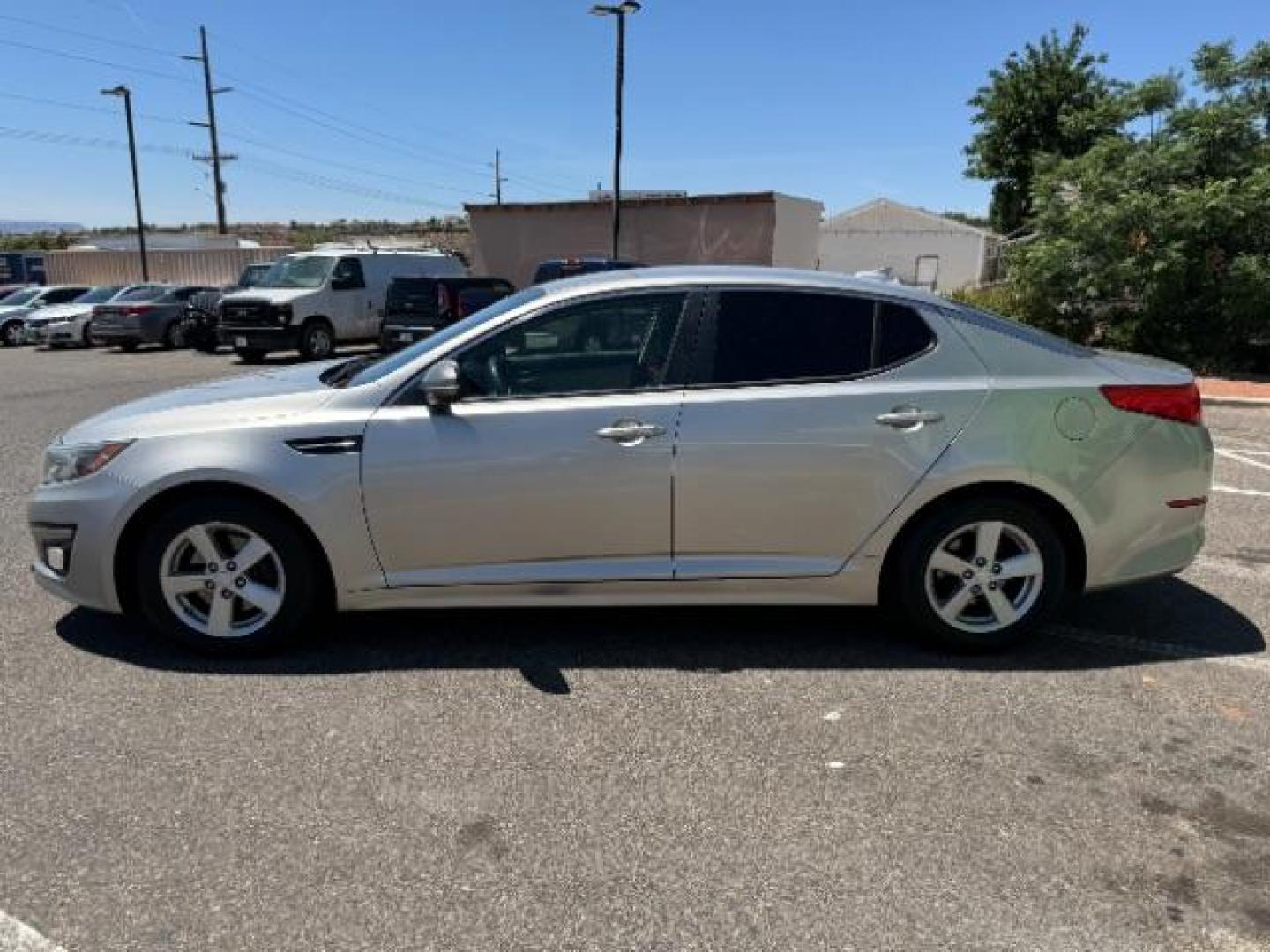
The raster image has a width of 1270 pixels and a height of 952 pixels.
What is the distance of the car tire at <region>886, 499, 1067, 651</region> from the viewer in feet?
12.8

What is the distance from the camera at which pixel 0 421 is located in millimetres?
10719

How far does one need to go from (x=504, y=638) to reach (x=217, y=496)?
4.37 feet

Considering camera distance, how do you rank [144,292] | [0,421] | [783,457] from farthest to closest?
[144,292], [0,421], [783,457]

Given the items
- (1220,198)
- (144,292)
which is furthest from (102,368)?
(1220,198)

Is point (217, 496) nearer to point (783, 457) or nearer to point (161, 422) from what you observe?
point (161, 422)

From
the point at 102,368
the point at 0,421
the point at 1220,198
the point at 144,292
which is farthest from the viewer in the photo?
the point at 144,292

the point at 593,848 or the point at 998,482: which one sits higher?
the point at 998,482

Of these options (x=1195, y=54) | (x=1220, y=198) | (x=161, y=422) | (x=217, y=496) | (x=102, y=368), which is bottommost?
(x=102, y=368)

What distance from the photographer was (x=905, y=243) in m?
52.5

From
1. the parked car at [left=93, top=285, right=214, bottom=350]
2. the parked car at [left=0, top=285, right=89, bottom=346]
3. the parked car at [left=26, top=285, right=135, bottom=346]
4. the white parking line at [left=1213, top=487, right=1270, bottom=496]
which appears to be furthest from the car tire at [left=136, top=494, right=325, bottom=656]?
the parked car at [left=0, top=285, right=89, bottom=346]

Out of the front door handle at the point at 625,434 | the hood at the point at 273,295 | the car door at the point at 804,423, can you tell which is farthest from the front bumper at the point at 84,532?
the hood at the point at 273,295

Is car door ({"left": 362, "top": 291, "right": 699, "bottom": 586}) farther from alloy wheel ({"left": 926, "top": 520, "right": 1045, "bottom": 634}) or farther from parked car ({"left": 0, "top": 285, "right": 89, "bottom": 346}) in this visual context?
parked car ({"left": 0, "top": 285, "right": 89, "bottom": 346})

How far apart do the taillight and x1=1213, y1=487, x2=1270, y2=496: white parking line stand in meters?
3.63

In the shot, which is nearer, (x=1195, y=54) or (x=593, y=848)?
(x=593, y=848)
